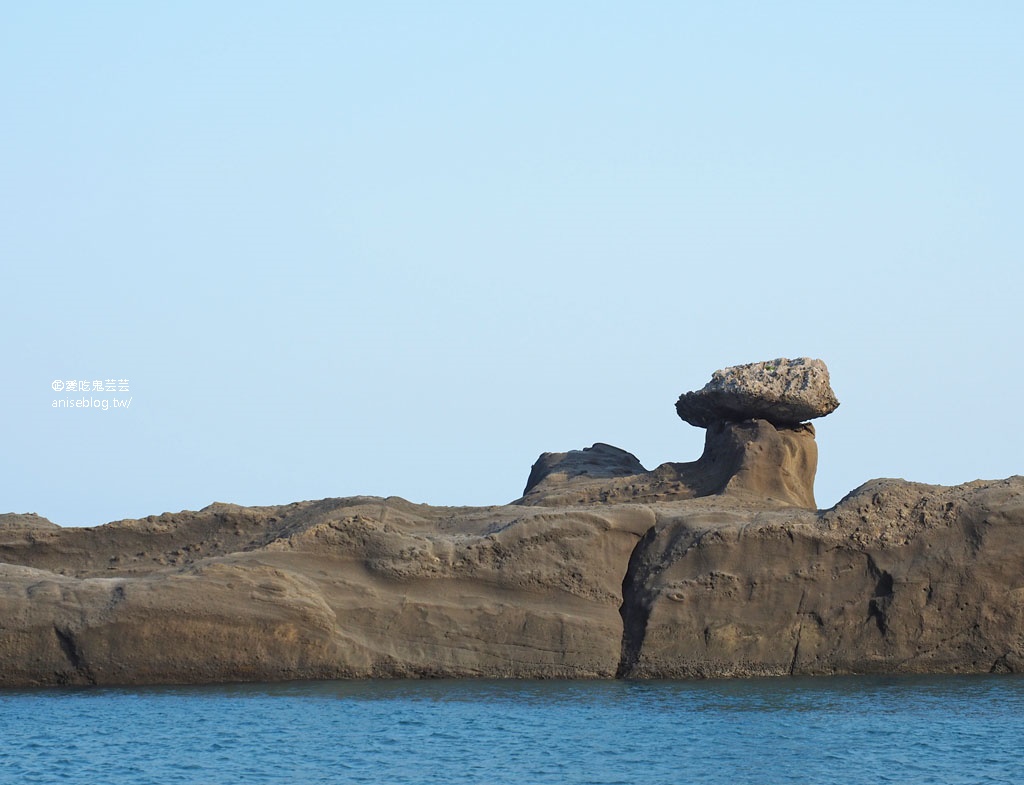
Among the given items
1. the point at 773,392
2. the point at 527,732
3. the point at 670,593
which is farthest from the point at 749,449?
the point at 527,732

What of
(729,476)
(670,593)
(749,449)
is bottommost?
(670,593)

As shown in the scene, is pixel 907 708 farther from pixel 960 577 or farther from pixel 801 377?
pixel 801 377

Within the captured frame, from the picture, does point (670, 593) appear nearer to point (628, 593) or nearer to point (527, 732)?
point (628, 593)

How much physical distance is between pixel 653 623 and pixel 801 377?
7.44 metres

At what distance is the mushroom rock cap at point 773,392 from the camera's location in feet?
113

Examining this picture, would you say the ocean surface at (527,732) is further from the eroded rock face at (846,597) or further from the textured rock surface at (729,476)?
the textured rock surface at (729,476)

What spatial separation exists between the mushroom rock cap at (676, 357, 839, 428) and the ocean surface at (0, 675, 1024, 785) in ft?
22.7

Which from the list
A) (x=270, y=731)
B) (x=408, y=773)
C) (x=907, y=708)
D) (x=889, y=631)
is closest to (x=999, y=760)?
(x=907, y=708)

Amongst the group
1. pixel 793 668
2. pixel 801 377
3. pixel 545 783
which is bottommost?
pixel 545 783

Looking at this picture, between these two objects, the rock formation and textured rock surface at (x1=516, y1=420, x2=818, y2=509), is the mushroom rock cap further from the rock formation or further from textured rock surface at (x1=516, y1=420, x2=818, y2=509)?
the rock formation

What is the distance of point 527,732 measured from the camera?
25.8 meters

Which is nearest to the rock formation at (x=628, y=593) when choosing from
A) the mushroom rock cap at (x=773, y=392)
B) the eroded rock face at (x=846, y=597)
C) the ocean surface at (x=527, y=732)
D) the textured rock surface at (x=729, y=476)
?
the eroded rock face at (x=846, y=597)

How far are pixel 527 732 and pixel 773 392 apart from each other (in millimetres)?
11544

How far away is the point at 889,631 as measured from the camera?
3023 cm
